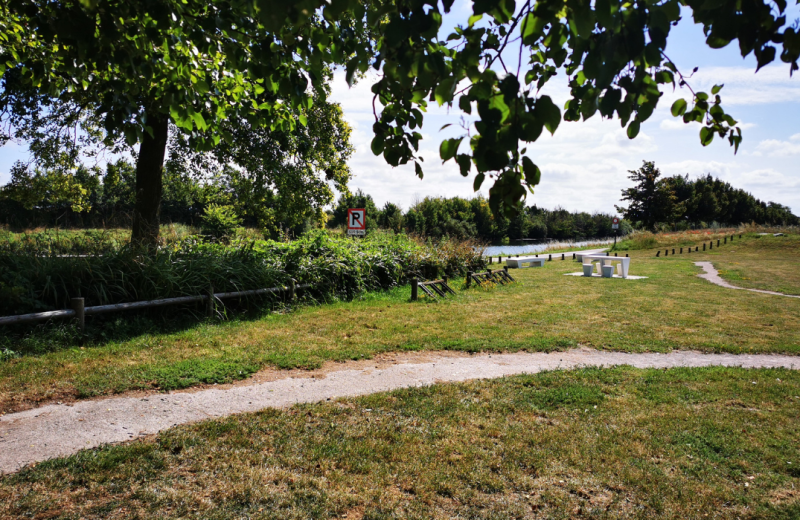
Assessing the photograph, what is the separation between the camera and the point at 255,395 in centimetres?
493

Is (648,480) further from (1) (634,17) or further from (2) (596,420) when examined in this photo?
(1) (634,17)

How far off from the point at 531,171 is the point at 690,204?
7801 centimetres

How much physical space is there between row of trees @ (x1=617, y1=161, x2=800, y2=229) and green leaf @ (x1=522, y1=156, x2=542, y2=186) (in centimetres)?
6234

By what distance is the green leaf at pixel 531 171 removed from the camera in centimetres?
178

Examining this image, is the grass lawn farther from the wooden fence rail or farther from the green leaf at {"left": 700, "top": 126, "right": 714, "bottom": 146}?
the green leaf at {"left": 700, "top": 126, "right": 714, "bottom": 146}

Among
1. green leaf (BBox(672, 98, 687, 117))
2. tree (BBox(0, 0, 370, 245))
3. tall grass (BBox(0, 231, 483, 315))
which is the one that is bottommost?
tall grass (BBox(0, 231, 483, 315))

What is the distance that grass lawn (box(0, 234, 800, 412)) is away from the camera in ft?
17.4

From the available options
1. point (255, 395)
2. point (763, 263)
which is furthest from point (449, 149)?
point (763, 263)

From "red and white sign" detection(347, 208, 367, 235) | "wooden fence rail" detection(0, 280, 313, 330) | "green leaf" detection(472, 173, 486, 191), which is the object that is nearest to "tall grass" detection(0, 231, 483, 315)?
"wooden fence rail" detection(0, 280, 313, 330)

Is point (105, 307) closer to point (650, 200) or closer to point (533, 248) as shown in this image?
point (533, 248)

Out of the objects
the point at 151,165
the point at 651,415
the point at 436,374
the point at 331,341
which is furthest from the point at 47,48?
the point at 651,415

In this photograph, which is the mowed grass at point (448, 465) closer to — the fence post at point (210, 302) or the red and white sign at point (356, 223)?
the fence post at point (210, 302)

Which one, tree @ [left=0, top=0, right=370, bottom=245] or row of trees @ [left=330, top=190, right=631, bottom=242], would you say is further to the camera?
row of trees @ [left=330, top=190, right=631, bottom=242]

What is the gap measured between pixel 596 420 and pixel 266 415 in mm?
3257
